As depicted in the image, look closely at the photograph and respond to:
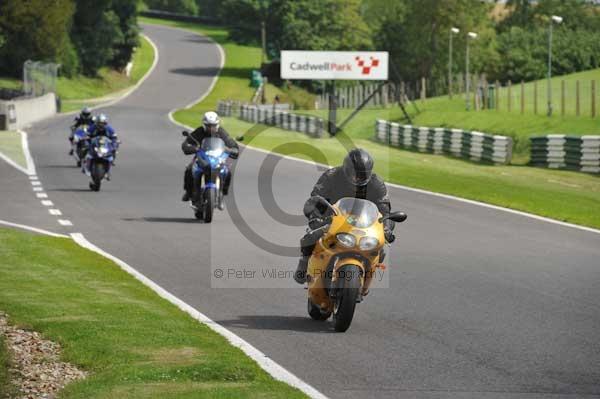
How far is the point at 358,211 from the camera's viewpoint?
1056 cm

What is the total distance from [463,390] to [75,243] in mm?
10051

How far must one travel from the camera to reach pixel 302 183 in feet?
96.8

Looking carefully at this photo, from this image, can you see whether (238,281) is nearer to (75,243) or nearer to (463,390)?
(75,243)

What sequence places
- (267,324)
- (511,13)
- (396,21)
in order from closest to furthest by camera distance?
(267,324), (396,21), (511,13)

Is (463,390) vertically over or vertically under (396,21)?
under

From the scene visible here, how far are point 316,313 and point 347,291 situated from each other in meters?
1.14

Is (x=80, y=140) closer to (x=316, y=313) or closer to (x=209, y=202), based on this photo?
(x=209, y=202)

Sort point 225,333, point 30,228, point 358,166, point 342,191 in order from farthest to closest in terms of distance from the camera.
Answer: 1. point 30,228
2. point 342,191
3. point 358,166
4. point 225,333

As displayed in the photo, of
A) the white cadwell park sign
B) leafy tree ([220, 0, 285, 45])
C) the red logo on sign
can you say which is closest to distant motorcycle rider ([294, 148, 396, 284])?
the white cadwell park sign

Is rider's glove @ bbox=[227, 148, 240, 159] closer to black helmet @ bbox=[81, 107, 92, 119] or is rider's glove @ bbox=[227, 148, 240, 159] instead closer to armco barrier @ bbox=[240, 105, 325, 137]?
black helmet @ bbox=[81, 107, 92, 119]

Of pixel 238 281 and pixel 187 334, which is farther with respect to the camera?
pixel 238 281

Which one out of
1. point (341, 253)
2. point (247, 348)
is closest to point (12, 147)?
point (341, 253)

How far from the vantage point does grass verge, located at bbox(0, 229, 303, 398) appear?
8164 mm

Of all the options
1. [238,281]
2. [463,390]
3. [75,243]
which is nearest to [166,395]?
[463,390]
